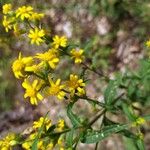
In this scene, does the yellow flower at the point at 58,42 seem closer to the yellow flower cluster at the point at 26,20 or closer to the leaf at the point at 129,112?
the yellow flower cluster at the point at 26,20

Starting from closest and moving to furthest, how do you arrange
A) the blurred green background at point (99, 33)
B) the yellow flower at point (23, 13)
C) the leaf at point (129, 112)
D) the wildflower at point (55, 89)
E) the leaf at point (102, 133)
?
the wildflower at point (55, 89), the leaf at point (102, 133), the leaf at point (129, 112), the yellow flower at point (23, 13), the blurred green background at point (99, 33)

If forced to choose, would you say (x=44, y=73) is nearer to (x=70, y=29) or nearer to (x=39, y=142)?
(x=39, y=142)

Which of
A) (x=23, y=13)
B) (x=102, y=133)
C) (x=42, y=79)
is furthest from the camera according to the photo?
(x=23, y=13)

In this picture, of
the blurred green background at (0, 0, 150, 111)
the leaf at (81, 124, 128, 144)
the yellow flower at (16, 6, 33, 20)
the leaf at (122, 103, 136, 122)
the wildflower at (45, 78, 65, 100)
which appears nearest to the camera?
the wildflower at (45, 78, 65, 100)

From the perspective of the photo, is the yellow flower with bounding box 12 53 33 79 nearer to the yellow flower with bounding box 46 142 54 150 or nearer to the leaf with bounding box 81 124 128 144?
the yellow flower with bounding box 46 142 54 150

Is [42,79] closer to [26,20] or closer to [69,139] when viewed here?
[69,139]

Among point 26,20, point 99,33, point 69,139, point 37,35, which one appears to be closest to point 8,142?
point 69,139

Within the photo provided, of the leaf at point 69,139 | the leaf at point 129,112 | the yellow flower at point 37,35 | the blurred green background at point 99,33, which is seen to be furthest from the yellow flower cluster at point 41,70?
the blurred green background at point 99,33

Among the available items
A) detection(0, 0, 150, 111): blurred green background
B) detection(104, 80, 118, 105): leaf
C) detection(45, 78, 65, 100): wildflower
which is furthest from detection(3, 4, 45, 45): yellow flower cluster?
detection(0, 0, 150, 111): blurred green background

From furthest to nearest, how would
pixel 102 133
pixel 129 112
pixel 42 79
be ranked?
pixel 129 112
pixel 102 133
pixel 42 79

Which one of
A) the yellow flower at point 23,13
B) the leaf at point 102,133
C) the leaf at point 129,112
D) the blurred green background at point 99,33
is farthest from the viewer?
the blurred green background at point 99,33

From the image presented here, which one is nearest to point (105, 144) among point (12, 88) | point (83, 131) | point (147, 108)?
point (147, 108)
